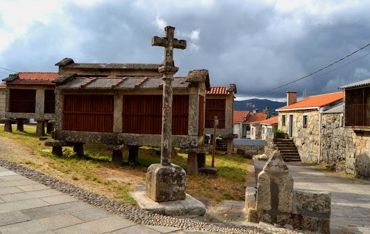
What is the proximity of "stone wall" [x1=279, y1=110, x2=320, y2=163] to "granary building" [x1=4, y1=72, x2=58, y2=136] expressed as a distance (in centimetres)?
1843

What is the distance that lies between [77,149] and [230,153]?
40.8 feet

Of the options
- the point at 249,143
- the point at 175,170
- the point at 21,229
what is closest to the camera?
the point at 21,229

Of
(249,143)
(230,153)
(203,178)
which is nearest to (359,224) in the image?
(203,178)

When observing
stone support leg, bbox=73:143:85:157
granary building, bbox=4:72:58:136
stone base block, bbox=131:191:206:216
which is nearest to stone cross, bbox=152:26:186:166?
stone base block, bbox=131:191:206:216

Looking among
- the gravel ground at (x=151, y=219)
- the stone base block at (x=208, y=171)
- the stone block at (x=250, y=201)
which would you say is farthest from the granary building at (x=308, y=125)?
the gravel ground at (x=151, y=219)

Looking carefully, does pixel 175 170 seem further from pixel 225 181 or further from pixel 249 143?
pixel 249 143

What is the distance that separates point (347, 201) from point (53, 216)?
33.1 feet

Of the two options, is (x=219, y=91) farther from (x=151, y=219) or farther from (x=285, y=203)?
(x=151, y=219)

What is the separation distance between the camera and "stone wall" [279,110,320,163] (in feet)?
83.5

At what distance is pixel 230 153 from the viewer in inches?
936

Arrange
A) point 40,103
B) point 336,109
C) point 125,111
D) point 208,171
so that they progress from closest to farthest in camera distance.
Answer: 1. point 125,111
2. point 208,171
3. point 40,103
4. point 336,109

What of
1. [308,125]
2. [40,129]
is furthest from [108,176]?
[308,125]

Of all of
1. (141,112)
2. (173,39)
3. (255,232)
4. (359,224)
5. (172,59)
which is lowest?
(359,224)

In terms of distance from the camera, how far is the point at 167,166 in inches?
264
